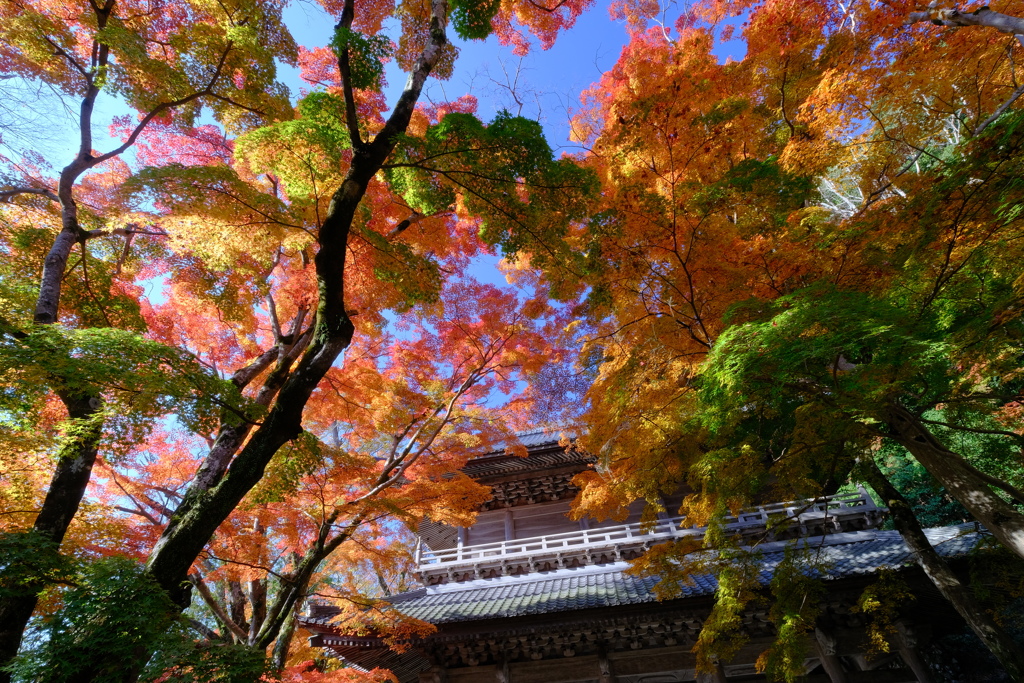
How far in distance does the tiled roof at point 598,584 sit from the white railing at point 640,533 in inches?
16.5

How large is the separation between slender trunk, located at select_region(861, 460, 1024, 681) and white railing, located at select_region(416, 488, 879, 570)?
1.79 metres

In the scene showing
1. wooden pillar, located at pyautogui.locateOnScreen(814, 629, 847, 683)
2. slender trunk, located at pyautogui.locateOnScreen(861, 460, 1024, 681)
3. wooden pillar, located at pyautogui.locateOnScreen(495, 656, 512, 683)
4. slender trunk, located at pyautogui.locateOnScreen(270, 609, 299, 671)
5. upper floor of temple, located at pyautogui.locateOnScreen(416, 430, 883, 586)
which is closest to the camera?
slender trunk, located at pyautogui.locateOnScreen(861, 460, 1024, 681)

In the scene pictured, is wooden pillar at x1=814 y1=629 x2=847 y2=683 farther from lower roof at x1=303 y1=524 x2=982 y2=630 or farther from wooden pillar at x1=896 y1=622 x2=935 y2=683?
lower roof at x1=303 y1=524 x2=982 y2=630

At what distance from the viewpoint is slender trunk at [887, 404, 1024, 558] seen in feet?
12.7

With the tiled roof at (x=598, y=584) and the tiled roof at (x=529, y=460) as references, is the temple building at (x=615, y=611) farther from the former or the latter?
the tiled roof at (x=529, y=460)

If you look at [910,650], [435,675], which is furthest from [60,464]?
[910,650]

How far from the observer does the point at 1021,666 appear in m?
4.74

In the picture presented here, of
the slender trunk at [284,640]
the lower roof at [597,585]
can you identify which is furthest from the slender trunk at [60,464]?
the lower roof at [597,585]

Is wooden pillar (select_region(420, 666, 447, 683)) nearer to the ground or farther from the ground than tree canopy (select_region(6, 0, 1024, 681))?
nearer to the ground

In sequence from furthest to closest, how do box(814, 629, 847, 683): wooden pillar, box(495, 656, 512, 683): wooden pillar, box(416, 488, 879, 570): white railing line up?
1. box(416, 488, 879, 570): white railing
2. box(495, 656, 512, 683): wooden pillar
3. box(814, 629, 847, 683): wooden pillar

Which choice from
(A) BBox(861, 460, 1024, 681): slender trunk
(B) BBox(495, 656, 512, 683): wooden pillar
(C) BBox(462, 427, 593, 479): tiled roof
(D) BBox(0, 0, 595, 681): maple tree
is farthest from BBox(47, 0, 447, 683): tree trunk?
(C) BBox(462, 427, 593, 479): tiled roof

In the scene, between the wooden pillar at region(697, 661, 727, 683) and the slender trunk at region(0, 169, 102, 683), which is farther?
the wooden pillar at region(697, 661, 727, 683)

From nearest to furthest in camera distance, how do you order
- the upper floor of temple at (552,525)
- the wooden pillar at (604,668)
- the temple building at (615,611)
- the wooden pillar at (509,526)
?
the temple building at (615,611) → the wooden pillar at (604,668) → the upper floor of temple at (552,525) → the wooden pillar at (509,526)

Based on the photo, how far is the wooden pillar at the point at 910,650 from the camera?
6.76 meters
